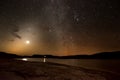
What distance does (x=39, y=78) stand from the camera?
9.41 metres

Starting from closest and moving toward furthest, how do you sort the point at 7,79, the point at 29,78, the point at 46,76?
the point at 7,79
the point at 29,78
the point at 46,76

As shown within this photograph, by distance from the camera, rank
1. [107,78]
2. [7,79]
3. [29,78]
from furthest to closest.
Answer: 1. [107,78]
2. [29,78]
3. [7,79]

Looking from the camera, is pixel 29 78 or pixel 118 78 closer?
pixel 29 78

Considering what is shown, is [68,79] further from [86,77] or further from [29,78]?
[29,78]

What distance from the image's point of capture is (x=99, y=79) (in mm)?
10125

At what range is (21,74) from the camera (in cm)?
998

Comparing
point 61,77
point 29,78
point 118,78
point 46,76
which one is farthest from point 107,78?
point 29,78

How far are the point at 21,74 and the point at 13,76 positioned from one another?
Answer: 67 centimetres

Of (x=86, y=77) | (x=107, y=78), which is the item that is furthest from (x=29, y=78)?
(x=107, y=78)

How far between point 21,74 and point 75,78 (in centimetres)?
275

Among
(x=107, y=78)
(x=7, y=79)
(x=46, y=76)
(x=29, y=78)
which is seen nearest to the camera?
(x=7, y=79)

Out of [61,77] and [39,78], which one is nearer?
[39,78]

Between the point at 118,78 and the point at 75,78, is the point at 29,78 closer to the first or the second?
the point at 75,78

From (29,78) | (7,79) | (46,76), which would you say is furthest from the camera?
(46,76)
